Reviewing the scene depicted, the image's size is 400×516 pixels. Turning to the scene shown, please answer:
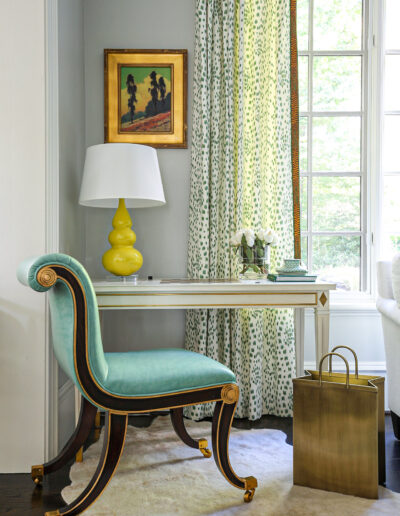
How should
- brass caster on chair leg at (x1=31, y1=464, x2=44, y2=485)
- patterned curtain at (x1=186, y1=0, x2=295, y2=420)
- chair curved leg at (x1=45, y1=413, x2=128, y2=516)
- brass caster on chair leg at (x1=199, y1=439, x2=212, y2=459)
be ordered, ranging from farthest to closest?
patterned curtain at (x1=186, y1=0, x2=295, y2=420), brass caster on chair leg at (x1=199, y1=439, x2=212, y2=459), brass caster on chair leg at (x1=31, y1=464, x2=44, y2=485), chair curved leg at (x1=45, y1=413, x2=128, y2=516)

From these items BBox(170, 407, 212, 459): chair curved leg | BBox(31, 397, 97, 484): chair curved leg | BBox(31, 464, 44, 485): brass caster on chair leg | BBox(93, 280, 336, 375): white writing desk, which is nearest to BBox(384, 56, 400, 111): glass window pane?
BBox(93, 280, 336, 375): white writing desk

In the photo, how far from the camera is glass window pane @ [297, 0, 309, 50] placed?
110 inches

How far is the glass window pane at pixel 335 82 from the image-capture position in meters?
2.82

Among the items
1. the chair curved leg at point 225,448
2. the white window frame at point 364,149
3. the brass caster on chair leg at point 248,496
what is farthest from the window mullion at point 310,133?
the brass caster on chair leg at point 248,496

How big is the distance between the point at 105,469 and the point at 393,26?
2.89 meters

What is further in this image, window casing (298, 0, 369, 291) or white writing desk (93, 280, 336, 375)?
window casing (298, 0, 369, 291)

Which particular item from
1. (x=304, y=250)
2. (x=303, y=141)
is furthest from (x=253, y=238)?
(x=303, y=141)

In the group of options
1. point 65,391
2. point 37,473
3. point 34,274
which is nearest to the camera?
point 34,274

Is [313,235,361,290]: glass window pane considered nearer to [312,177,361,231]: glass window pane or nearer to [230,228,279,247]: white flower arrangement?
[312,177,361,231]: glass window pane

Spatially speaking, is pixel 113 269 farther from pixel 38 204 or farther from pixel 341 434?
pixel 341 434

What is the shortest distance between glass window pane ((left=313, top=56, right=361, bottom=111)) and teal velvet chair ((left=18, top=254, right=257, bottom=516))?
1905mm

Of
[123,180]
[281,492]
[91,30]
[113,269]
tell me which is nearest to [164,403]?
[281,492]

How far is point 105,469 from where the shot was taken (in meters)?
1.50

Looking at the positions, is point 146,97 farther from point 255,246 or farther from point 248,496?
point 248,496
